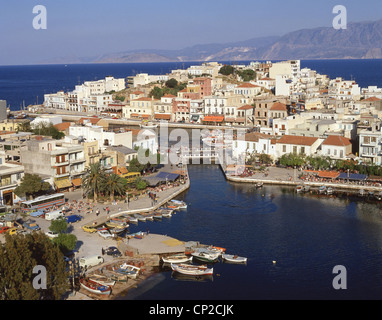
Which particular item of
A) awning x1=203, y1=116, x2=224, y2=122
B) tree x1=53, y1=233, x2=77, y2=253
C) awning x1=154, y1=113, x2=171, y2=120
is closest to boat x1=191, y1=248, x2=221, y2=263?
tree x1=53, y1=233, x2=77, y2=253

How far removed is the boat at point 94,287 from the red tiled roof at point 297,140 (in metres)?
23.4

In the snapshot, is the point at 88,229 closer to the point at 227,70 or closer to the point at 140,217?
the point at 140,217

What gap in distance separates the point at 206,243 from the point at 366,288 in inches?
292

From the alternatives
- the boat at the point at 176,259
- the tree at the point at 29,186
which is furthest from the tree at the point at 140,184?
the boat at the point at 176,259

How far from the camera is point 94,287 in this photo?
1816 centimetres

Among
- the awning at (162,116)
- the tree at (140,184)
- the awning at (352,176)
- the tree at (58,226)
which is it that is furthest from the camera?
the awning at (162,116)

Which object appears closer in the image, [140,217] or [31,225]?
[31,225]

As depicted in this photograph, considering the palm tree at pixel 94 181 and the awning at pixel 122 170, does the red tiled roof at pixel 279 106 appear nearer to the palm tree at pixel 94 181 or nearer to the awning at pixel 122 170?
the awning at pixel 122 170

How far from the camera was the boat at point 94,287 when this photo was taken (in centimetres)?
1803

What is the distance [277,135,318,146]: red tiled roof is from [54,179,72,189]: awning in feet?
54.8

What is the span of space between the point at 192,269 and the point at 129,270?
2561 mm

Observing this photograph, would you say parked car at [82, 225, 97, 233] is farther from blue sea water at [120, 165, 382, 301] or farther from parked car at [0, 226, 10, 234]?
parked car at [0, 226, 10, 234]

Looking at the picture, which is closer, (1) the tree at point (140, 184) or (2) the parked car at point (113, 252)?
(2) the parked car at point (113, 252)

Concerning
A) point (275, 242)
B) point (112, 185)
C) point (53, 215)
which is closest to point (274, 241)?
point (275, 242)
